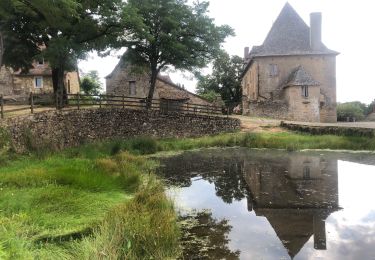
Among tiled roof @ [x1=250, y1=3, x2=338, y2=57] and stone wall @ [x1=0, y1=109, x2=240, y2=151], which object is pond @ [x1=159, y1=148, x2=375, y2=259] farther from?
tiled roof @ [x1=250, y1=3, x2=338, y2=57]

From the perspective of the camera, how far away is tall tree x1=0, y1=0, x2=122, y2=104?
24500 millimetres

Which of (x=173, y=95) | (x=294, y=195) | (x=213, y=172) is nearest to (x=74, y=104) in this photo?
(x=213, y=172)

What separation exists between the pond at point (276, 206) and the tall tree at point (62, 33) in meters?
10.3

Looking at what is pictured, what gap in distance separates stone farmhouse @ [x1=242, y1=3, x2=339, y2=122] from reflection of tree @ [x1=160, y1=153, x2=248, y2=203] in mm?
21929

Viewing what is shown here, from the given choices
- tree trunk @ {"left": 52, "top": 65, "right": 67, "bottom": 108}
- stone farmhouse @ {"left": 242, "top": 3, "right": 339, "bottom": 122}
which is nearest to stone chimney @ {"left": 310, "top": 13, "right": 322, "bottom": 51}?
stone farmhouse @ {"left": 242, "top": 3, "right": 339, "bottom": 122}

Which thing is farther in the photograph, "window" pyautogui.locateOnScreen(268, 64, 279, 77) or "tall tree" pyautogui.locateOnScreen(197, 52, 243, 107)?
"tall tree" pyautogui.locateOnScreen(197, 52, 243, 107)

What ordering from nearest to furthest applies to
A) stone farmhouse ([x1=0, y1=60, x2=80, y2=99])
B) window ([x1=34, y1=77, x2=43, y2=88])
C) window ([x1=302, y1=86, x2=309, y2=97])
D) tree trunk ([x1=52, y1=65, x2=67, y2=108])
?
tree trunk ([x1=52, y1=65, x2=67, y2=108]) → window ([x1=302, y1=86, x2=309, y2=97]) → stone farmhouse ([x1=0, y1=60, x2=80, y2=99]) → window ([x1=34, y1=77, x2=43, y2=88])

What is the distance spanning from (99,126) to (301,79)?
24038 millimetres

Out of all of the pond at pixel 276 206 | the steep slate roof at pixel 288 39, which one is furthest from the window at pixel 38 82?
the pond at pixel 276 206

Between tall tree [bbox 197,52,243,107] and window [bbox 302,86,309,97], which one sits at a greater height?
tall tree [bbox 197,52,243,107]

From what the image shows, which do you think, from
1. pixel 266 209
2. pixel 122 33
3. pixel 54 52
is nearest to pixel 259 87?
pixel 122 33

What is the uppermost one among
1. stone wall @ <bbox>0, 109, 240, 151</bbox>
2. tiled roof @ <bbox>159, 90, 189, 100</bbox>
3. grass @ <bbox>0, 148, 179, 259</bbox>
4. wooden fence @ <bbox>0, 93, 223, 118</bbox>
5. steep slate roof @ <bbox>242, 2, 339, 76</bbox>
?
steep slate roof @ <bbox>242, 2, 339, 76</bbox>

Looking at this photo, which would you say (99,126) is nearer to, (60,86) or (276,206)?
(60,86)

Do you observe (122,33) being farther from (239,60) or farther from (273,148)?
(239,60)
